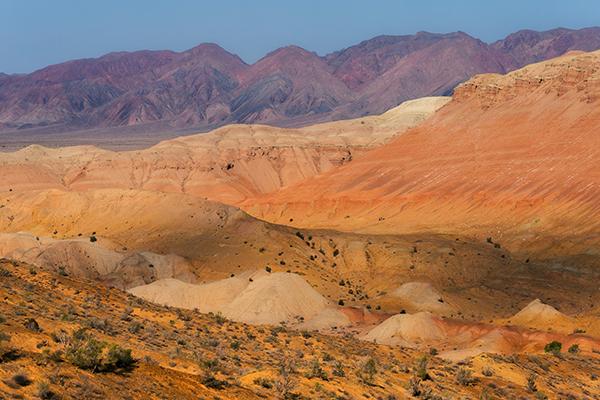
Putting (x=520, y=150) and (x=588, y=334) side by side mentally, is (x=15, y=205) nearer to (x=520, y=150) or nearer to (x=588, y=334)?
(x=520, y=150)

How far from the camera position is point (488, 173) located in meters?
108

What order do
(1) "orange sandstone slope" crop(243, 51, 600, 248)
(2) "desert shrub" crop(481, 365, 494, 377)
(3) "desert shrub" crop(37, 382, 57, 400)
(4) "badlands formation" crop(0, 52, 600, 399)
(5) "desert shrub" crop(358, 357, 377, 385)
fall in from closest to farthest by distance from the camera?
1. (3) "desert shrub" crop(37, 382, 57, 400)
2. (5) "desert shrub" crop(358, 357, 377, 385)
3. (2) "desert shrub" crop(481, 365, 494, 377)
4. (4) "badlands formation" crop(0, 52, 600, 399)
5. (1) "orange sandstone slope" crop(243, 51, 600, 248)

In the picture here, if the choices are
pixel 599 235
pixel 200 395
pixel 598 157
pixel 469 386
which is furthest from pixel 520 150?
pixel 200 395

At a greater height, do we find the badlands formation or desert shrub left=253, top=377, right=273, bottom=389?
desert shrub left=253, top=377, right=273, bottom=389

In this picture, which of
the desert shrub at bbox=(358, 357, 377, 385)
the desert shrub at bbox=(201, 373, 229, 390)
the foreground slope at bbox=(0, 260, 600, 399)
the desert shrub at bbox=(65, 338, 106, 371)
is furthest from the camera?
the desert shrub at bbox=(358, 357, 377, 385)

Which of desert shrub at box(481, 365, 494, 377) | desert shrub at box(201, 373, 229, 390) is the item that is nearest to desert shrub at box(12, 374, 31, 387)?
desert shrub at box(201, 373, 229, 390)

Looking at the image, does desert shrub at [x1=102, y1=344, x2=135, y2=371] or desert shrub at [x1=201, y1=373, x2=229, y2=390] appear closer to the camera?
desert shrub at [x1=102, y1=344, x2=135, y2=371]

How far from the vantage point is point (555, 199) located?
93.1 metres

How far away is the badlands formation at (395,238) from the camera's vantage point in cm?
5272

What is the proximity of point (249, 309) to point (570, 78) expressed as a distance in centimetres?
6971

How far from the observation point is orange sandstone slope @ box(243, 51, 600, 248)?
92.9 meters

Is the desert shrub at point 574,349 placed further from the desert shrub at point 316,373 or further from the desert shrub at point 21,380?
the desert shrub at point 21,380

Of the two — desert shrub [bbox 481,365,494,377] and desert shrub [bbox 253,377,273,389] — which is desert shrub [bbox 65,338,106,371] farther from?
desert shrub [bbox 481,365,494,377]

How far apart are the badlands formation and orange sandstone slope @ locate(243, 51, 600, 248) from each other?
0.78 feet
